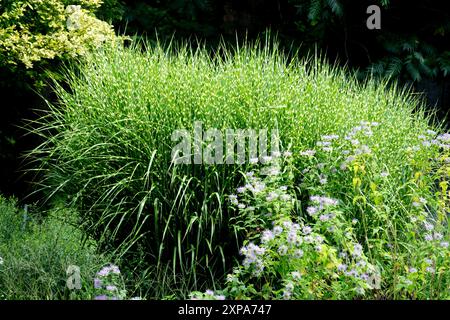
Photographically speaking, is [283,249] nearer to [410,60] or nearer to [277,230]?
[277,230]

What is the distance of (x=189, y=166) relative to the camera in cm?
457

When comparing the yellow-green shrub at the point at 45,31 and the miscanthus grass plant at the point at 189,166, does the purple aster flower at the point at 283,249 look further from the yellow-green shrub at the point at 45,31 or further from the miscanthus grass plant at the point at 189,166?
the yellow-green shrub at the point at 45,31

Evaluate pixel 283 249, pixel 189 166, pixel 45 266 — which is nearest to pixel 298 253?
pixel 283 249

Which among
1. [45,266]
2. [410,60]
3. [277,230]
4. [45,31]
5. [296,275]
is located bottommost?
[45,266]

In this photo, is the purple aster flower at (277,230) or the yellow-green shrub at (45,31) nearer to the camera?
the purple aster flower at (277,230)

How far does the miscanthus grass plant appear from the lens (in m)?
4.55

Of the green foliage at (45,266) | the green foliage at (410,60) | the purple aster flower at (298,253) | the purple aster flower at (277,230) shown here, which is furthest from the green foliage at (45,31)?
the green foliage at (410,60)

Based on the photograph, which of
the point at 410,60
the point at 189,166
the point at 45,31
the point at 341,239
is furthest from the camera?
the point at 410,60

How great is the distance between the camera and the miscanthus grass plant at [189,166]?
455 cm

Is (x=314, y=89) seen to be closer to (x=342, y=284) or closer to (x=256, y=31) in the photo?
(x=342, y=284)

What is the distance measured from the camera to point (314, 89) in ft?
17.2

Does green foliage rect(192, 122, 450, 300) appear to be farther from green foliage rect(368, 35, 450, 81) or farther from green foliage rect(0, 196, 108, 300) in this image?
green foliage rect(368, 35, 450, 81)
